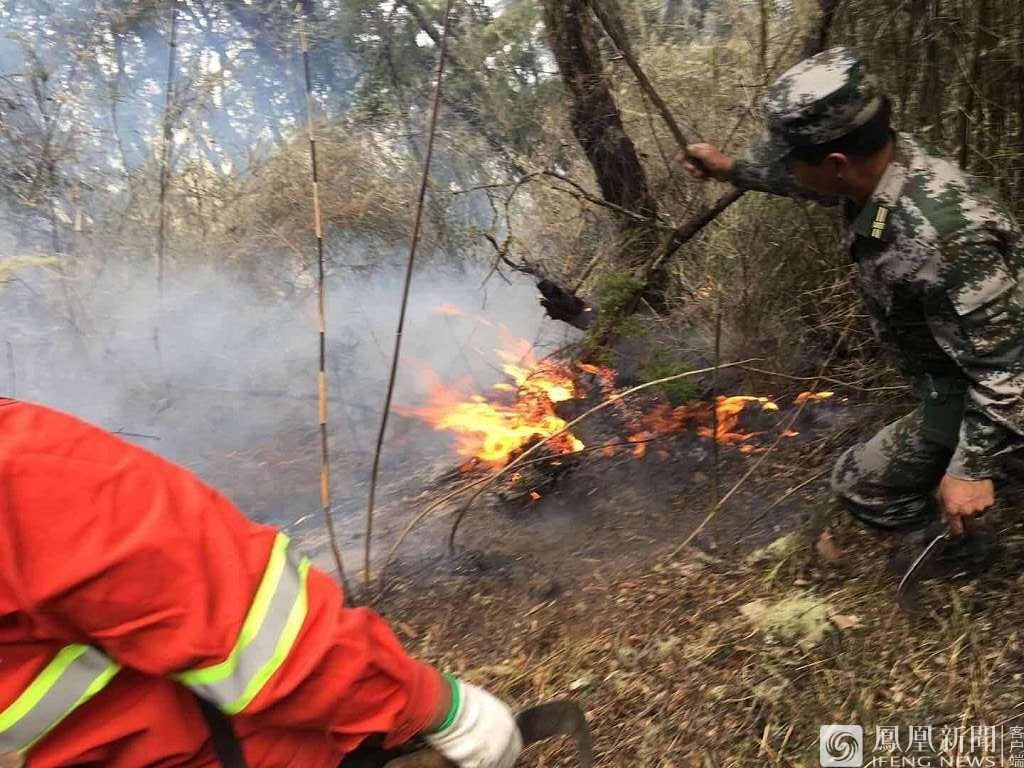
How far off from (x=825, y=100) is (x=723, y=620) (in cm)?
204

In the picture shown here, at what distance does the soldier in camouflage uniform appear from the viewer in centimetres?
203

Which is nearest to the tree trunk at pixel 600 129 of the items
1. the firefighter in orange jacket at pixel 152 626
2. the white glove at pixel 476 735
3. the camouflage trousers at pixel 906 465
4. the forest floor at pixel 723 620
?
the forest floor at pixel 723 620

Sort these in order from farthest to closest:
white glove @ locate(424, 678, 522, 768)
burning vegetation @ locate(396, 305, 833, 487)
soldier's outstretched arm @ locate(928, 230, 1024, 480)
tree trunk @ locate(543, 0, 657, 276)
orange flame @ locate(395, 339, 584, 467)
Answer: tree trunk @ locate(543, 0, 657, 276) < orange flame @ locate(395, 339, 584, 467) < burning vegetation @ locate(396, 305, 833, 487) < soldier's outstretched arm @ locate(928, 230, 1024, 480) < white glove @ locate(424, 678, 522, 768)

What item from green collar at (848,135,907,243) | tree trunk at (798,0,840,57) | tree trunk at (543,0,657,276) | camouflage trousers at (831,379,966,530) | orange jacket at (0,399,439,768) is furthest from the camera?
tree trunk at (543,0,657,276)

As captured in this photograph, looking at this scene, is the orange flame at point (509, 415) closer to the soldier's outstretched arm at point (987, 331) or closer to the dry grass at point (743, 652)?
the dry grass at point (743, 652)

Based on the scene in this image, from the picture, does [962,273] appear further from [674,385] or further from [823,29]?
[674,385]

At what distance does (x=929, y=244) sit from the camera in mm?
2066

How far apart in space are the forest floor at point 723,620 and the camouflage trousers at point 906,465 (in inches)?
11.7

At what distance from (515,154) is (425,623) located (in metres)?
5.74

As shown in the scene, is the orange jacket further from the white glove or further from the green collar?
the green collar

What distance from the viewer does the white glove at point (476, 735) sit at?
142 centimetres

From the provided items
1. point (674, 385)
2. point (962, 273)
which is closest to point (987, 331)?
point (962, 273)

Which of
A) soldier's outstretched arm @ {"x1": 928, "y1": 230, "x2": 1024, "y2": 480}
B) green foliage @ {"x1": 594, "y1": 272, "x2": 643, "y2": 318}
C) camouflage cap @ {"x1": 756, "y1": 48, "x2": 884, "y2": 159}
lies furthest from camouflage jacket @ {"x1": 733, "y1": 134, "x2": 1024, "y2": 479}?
green foliage @ {"x1": 594, "y1": 272, "x2": 643, "y2": 318}

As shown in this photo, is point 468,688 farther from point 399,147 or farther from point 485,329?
point 399,147
